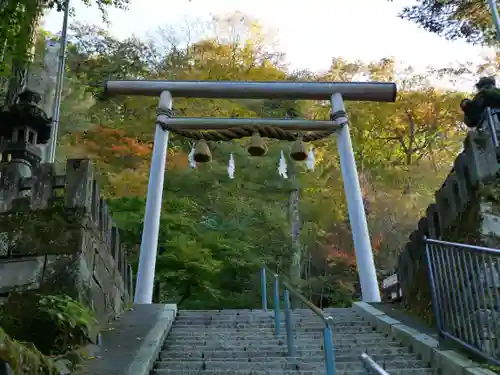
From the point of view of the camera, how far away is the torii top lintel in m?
9.75

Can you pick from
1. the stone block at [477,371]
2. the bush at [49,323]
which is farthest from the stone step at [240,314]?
the stone block at [477,371]

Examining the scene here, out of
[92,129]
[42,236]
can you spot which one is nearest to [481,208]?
[42,236]

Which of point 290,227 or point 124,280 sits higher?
point 290,227

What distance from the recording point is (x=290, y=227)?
50.0 feet

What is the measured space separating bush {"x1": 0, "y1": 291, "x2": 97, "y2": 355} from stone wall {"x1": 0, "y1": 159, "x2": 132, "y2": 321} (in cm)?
39

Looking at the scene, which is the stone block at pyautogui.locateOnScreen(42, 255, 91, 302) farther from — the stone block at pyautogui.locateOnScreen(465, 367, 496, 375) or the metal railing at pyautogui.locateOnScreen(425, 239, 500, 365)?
the stone block at pyautogui.locateOnScreen(465, 367, 496, 375)

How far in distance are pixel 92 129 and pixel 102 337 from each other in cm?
1287

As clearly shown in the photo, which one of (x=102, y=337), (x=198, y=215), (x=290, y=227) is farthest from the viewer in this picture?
(x=290, y=227)

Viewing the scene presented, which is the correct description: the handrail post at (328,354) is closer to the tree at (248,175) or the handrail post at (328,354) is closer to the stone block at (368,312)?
the stone block at (368,312)

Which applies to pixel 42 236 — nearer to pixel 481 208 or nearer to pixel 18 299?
pixel 18 299

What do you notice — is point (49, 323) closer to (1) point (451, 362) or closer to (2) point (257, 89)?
(1) point (451, 362)

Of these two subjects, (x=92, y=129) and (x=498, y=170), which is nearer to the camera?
(x=498, y=170)

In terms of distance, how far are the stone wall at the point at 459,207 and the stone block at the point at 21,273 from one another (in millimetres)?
4301

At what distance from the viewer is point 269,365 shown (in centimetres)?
462
